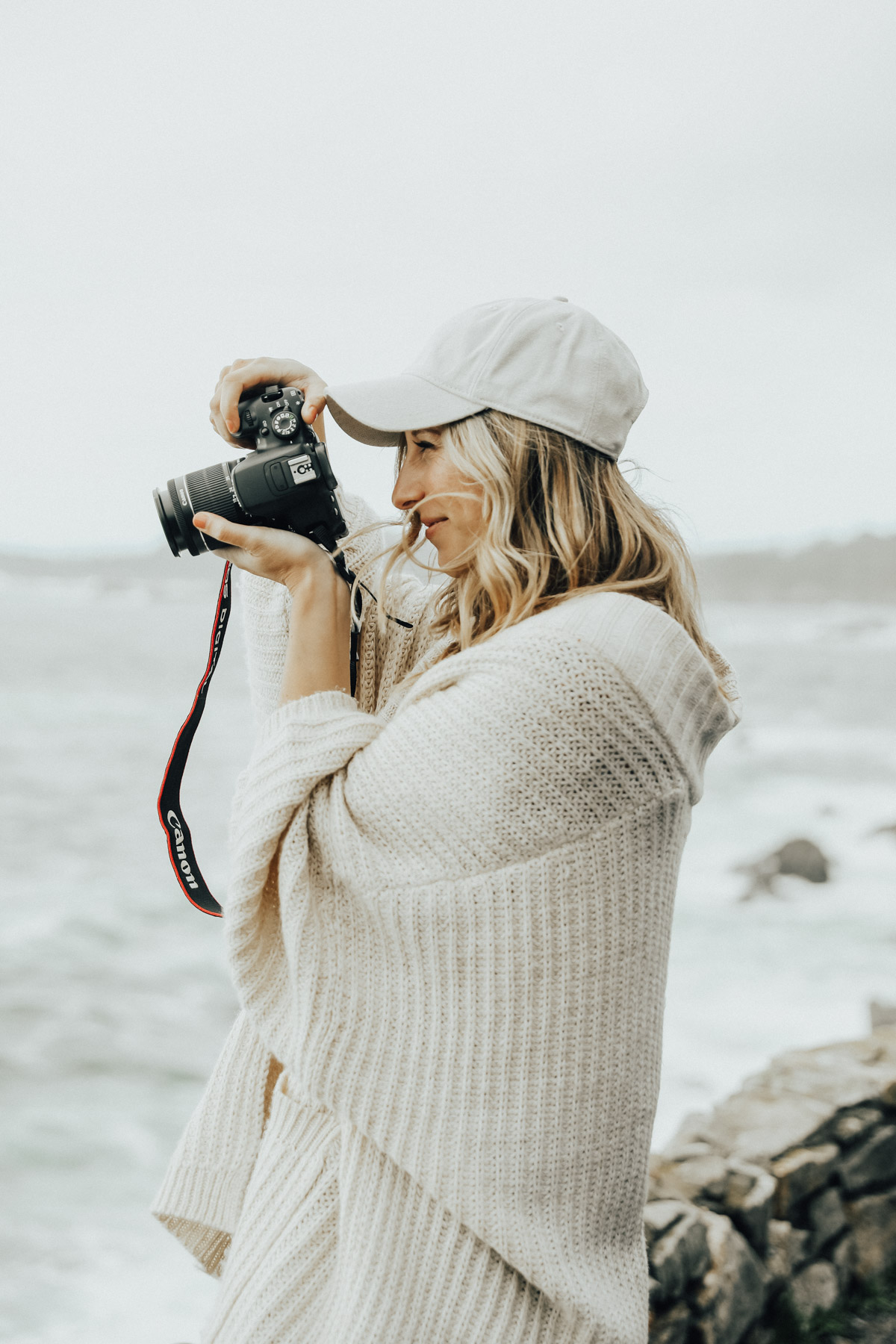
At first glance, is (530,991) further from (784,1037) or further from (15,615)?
(15,615)

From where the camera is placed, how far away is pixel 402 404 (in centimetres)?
83

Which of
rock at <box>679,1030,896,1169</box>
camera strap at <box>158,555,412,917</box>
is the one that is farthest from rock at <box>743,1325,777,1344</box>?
camera strap at <box>158,555,412,917</box>

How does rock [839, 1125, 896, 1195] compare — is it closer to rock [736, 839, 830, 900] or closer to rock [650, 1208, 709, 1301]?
rock [650, 1208, 709, 1301]

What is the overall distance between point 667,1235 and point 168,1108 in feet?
10.5

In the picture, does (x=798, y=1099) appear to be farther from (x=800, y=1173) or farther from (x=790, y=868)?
(x=790, y=868)

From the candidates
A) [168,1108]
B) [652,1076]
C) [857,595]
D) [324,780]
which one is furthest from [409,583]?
[857,595]

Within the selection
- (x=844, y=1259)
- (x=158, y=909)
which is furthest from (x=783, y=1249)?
(x=158, y=909)

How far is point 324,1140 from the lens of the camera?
744 millimetres

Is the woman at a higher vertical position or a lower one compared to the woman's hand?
lower

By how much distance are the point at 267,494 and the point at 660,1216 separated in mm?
1208

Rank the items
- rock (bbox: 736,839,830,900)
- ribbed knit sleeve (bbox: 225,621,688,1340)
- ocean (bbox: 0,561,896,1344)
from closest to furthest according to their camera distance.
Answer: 1. ribbed knit sleeve (bbox: 225,621,688,1340)
2. ocean (bbox: 0,561,896,1344)
3. rock (bbox: 736,839,830,900)

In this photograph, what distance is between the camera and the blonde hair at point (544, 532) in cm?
79

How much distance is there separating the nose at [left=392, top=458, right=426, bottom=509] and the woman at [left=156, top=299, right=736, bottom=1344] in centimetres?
11

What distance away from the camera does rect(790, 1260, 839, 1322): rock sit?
5.39ft
